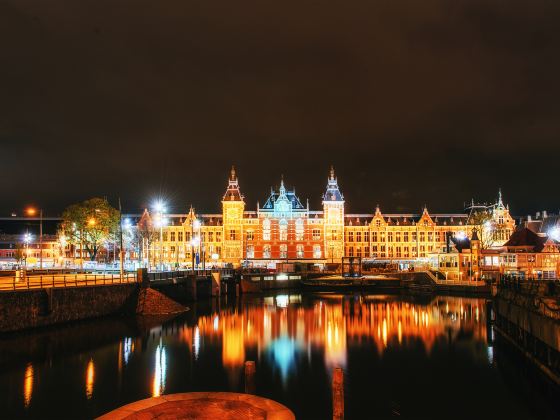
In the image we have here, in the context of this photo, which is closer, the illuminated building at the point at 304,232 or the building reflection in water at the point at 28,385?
the building reflection in water at the point at 28,385

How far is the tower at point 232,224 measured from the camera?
114625 millimetres

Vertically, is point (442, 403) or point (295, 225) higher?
point (295, 225)

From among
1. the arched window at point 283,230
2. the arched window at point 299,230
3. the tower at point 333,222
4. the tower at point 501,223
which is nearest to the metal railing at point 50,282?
the arched window at point 283,230

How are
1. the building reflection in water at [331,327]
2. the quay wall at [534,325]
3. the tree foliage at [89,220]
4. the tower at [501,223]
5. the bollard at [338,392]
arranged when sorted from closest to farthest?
the bollard at [338,392] → the quay wall at [534,325] → the building reflection in water at [331,327] → the tree foliage at [89,220] → the tower at [501,223]

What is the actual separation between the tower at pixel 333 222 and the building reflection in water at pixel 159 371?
81.5 m

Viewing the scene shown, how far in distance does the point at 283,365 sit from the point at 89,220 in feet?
197

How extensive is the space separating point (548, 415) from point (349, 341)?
18.5 m

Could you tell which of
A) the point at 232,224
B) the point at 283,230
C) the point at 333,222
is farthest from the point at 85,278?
the point at 333,222

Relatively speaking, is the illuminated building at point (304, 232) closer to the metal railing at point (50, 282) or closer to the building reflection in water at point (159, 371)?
the metal railing at point (50, 282)

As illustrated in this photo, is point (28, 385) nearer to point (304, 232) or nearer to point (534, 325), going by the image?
point (534, 325)

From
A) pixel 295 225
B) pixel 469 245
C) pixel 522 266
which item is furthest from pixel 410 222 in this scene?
pixel 522 266

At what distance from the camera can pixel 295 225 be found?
380 feet

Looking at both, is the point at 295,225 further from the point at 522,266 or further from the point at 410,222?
the point at 522,266

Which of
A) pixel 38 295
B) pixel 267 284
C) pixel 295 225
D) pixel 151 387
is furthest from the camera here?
pixel 295 225
